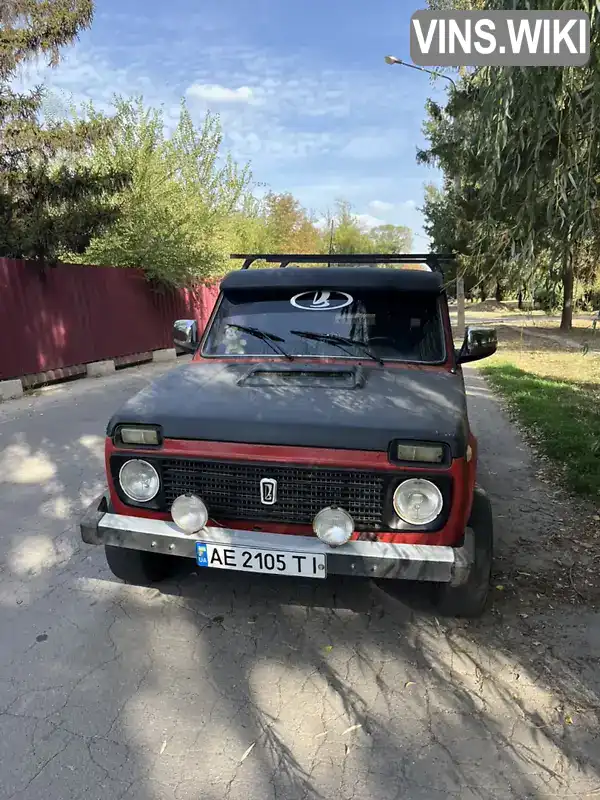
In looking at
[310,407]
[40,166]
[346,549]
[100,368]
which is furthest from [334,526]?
[100,368]

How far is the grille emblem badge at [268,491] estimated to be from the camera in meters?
2.84

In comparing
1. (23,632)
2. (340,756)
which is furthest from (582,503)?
(23,632)

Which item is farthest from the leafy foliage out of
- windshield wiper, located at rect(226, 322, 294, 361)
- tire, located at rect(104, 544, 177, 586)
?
tire, located at rect(104, 544, 177, 586)

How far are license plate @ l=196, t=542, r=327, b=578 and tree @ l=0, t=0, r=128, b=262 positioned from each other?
388 inches

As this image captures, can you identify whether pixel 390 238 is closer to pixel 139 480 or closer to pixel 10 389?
pixel 10 389

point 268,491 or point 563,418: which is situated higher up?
point 268,491

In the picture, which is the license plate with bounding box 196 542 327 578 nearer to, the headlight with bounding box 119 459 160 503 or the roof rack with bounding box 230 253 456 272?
the headlight with bounding box 119 459 160 503

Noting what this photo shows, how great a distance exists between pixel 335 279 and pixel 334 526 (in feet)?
6.40

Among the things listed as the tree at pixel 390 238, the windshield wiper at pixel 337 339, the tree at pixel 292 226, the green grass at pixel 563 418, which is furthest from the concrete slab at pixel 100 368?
the tree at pixel 390 238

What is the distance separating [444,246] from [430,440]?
22.9 metres

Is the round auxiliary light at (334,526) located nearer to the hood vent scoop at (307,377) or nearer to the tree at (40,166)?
the hood vent scoop at (307,377)

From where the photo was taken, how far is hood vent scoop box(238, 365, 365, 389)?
327 cm

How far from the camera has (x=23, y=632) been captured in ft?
10.4

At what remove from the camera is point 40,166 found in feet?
36.9
